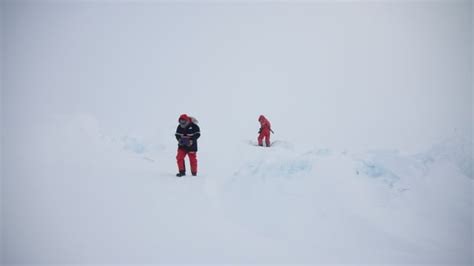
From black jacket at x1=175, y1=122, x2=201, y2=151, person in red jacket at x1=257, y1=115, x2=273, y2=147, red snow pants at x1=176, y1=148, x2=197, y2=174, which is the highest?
person in red jacket at x1=257, y1=115, x2=273, y2=147

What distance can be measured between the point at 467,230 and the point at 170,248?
2.94 m

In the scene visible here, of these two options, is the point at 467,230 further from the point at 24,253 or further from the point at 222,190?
the point at 24,253

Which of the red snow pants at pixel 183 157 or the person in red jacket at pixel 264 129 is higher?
the person in red jacket at pixel 264 129

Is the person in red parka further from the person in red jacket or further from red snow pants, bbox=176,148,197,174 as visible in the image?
the person in red jacket

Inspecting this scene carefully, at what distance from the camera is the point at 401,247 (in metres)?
2.35

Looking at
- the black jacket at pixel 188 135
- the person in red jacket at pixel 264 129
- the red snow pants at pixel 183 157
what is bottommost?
the red snow pants at pixel 183 157

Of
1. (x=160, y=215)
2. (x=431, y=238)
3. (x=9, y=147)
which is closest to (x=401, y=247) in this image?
(x=431, y=238)

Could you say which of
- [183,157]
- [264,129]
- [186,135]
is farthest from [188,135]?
[264,129]

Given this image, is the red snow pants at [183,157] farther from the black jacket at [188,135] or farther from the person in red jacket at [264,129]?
the person in red jacket at [264,129]

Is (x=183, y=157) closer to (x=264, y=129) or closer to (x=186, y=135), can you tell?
(x=186, y=135)

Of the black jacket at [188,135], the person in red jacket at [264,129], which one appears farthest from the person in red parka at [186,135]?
the person in red jacket at [264,129]

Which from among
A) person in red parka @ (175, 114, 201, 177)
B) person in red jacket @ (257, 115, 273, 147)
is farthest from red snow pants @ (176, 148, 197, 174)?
person in red jacket @ (257, 115, 273, 147)

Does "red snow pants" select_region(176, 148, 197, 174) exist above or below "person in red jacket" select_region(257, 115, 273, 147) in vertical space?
below

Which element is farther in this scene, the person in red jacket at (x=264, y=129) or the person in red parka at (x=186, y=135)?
the person in red jacket at (x=264, y=129)
